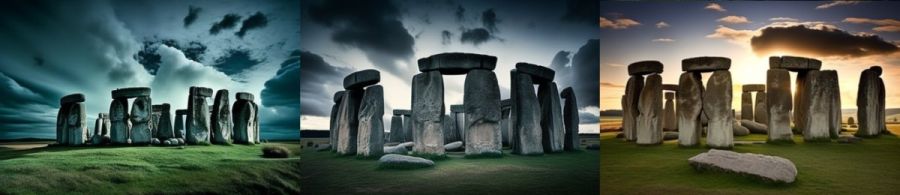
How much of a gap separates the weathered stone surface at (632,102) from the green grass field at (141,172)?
19.0ft

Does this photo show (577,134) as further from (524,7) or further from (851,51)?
(851,51)

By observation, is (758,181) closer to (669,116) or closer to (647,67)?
(647,67)

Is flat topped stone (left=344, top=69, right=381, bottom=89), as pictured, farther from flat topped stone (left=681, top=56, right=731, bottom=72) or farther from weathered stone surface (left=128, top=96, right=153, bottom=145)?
flat topped stone (left=681, top=56, right=731, bottom=72)

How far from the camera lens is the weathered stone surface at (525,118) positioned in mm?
9156

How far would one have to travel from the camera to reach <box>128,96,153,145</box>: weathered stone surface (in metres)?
11.6

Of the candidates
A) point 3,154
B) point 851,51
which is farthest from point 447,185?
point 851,51

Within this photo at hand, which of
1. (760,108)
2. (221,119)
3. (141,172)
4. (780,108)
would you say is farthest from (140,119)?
(760,108)

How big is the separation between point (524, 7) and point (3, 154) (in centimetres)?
741

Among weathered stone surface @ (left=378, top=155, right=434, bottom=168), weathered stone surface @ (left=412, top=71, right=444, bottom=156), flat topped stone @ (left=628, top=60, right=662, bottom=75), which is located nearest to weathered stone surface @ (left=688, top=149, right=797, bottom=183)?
weathered stone surface @ (left=378, top=155, right=434, bottom=168)

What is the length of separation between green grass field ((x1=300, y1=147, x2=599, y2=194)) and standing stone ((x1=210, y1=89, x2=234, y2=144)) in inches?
163

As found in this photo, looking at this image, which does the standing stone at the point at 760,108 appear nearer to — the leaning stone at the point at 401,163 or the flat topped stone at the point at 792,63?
the flat topped stone at the point at 792,63

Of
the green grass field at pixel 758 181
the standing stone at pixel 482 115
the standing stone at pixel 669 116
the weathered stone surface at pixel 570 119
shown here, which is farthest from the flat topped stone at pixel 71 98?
the standing stone at pixel 669 116

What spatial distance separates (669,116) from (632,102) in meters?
4.66

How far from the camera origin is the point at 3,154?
8.75m
